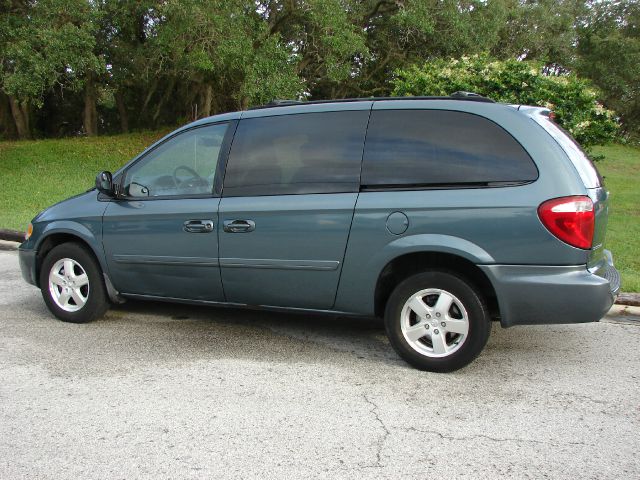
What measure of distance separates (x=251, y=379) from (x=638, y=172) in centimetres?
2070

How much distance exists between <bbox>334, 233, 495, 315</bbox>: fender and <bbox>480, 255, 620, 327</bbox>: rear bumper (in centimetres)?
15

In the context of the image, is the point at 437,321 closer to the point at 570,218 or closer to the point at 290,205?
the point at 570,218

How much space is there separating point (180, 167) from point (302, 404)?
2305mm

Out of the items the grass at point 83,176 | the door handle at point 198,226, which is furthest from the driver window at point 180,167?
the grass at point 83,176

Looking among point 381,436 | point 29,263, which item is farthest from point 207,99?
point 381,436

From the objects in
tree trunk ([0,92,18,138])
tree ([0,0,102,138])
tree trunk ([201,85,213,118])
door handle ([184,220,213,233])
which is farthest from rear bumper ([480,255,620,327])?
tree trunk ([0,92,18,138])

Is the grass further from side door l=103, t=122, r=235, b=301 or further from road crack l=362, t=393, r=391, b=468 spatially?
side door l=103, t=122, r=235, b=301

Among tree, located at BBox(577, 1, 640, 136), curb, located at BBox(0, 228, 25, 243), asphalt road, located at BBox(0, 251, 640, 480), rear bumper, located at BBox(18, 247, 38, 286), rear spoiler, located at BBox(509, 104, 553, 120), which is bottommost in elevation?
curb, located at BBox(0, 228, 25, 243)

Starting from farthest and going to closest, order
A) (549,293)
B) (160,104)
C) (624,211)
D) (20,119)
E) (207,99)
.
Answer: (160,104) → (20,119) → (207,99) → (624,211) → (549,293)

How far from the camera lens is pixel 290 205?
4.69 meters

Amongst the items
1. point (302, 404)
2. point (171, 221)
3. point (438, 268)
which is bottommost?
point (302, 404)

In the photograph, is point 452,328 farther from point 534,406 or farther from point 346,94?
point 346,94

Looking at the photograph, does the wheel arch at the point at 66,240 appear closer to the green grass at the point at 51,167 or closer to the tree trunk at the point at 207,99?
the green grass at the point at 51,167

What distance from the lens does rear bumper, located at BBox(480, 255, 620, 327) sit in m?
4.04
